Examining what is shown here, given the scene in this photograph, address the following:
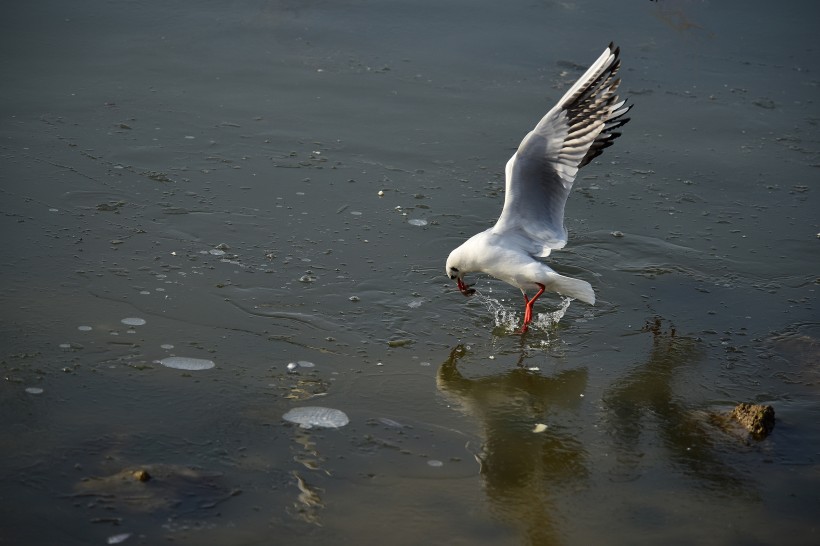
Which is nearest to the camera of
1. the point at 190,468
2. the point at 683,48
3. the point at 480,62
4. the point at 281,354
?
the point at 190,468

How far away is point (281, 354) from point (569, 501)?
1709mm

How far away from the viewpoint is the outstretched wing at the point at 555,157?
5777 mm

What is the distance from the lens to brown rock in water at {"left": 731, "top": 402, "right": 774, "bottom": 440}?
175 inches

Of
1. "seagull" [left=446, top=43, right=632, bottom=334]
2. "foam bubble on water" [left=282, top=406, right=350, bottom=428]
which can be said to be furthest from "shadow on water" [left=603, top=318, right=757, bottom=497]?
"foam bubble on water" [left=282, top=406, right=350, bottom=428]

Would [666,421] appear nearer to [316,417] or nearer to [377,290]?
[316,417]

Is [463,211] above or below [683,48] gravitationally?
below

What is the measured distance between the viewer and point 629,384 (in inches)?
196

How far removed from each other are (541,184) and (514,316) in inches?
32.9

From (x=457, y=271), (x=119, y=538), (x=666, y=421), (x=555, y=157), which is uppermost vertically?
(x=555, y=157)

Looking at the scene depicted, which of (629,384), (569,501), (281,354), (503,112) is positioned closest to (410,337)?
(281,354)

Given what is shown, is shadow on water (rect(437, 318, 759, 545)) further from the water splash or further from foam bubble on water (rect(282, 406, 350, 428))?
foam bubble on water (rect(282, 406, 350, 428))

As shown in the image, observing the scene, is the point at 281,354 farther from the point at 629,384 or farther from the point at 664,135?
the point at 664,135

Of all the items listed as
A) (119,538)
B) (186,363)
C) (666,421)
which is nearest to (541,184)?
(666,421)

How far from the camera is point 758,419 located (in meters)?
4.44
